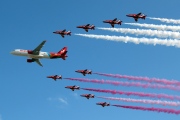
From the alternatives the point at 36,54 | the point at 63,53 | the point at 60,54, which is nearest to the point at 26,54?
the point at 36,54

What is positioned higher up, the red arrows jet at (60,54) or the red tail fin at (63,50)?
the red tail fin at (63,50)

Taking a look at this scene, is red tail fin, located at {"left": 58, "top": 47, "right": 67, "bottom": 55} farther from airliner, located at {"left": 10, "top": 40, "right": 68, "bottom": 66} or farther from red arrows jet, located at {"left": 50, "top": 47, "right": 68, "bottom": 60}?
airliner, located at {"left": 10, "top": 40, "right": 68, "bottom": 66}

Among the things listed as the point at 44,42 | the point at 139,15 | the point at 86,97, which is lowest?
the point at 86,97

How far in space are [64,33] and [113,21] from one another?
24.4 metres

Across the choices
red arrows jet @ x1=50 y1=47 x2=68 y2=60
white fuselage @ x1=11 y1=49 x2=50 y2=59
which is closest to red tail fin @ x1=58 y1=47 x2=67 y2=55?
red arrows jet @ x1=50 y1=47 x2=68 y2=60

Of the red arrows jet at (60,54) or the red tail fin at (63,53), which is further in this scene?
the red tail fin at (63,53)

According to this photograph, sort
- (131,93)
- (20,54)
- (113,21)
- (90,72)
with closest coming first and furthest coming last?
(131,93) → (113,21) → (20,54) → (90,72)

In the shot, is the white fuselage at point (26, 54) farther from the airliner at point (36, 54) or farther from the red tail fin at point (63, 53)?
the red tail fin at point (63, 53)

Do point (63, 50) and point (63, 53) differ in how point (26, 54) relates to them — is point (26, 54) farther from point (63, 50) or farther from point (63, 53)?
point (63, 50)

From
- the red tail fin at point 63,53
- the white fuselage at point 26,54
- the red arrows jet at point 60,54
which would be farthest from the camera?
the red tail fin at point 63,53

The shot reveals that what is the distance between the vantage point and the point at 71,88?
7274 inches

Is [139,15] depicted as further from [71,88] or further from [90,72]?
[71,88]

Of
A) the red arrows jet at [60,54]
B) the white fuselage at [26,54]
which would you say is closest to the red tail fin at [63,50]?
the red arrows jet at [60,54]

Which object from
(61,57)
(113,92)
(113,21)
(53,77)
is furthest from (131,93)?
(53,77)
